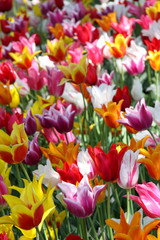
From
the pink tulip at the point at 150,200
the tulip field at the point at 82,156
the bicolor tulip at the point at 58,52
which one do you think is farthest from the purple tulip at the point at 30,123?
the bicolor tulip at the point at 58,52

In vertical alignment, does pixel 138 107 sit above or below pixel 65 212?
above

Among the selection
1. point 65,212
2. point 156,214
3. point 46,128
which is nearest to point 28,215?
point 156,214

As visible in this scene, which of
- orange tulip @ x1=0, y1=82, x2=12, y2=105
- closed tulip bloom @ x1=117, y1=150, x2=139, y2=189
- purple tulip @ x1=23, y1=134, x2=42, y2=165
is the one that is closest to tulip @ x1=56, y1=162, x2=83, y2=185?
closed tulip bloom @ x1=117, y1=150, x2=139, y2=189

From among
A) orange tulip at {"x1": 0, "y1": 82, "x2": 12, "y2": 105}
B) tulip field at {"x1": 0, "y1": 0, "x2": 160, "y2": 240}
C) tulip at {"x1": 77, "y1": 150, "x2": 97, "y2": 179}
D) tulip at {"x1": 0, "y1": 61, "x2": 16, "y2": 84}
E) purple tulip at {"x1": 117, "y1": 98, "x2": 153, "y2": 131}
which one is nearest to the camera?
tulip field at {"x1": 0, "y1": 0, "x2": 160, "y2": 240}

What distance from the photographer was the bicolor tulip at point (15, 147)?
1102 millimetres

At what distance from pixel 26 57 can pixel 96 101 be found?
72 centimetres

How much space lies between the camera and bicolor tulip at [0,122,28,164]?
1102 millimetres

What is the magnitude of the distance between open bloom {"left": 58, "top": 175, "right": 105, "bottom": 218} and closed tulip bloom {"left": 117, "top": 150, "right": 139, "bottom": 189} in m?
0.09

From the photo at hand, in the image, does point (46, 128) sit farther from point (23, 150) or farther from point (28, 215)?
point (28, 215)

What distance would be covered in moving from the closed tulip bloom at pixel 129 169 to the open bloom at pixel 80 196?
9 cm

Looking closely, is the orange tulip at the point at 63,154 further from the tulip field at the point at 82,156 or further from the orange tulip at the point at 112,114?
the orange tulip at the point at 112,114

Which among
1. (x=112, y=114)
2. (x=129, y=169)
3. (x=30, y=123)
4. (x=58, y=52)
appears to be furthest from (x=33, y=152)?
(x=58, y=52)

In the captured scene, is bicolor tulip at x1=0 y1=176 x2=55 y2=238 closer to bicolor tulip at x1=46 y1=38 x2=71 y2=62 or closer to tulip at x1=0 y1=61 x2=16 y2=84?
tulip at x1=0 y1=61 x2=16 y2=84

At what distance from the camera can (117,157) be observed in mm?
1001
